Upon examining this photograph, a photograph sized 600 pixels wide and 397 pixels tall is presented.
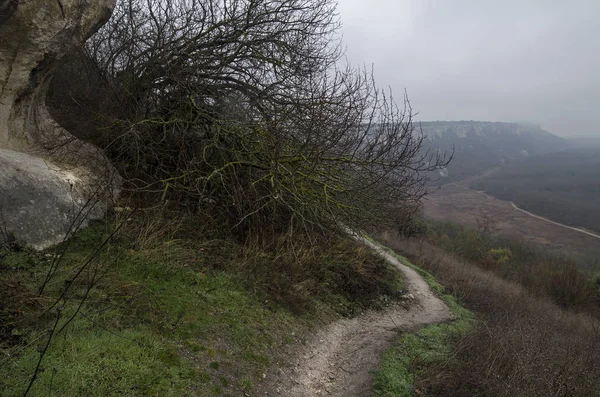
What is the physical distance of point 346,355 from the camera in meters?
6.03

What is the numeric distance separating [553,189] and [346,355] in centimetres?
13644

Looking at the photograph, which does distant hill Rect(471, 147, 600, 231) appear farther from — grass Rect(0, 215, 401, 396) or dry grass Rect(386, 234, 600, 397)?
grass Rect(0, 215, 401, 396)

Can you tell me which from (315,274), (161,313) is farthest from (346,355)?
(161,313)

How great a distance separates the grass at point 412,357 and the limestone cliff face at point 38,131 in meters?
4.59

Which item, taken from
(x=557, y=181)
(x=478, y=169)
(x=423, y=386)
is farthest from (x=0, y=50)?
(x=478, y=169)

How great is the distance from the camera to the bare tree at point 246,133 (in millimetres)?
7398

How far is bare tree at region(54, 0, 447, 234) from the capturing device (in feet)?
24.3

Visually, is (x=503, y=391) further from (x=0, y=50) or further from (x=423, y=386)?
(x=0, y=50)

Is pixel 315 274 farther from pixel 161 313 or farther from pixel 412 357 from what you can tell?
pixel 161 313

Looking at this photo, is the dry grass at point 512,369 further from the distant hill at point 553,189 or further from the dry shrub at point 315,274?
the distant hill at point 553,189

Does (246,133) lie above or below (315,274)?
above

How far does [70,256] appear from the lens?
5.02 metres

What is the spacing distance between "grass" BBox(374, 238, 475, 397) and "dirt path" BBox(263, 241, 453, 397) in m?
0.17

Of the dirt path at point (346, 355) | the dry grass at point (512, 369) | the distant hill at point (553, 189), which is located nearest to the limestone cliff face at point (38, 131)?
the dirt path at point (346, 355)
